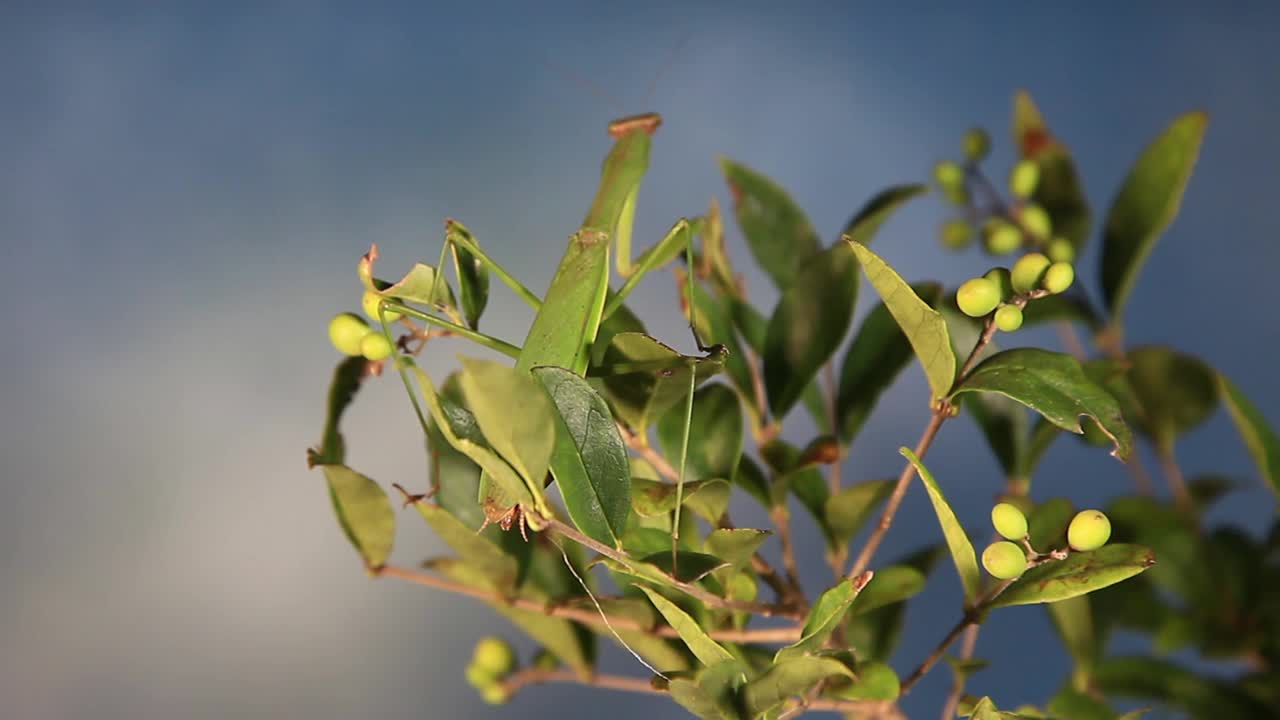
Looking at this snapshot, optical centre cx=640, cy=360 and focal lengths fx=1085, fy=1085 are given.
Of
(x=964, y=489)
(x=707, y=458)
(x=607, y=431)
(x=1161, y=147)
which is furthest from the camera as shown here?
(x=964, y=489)

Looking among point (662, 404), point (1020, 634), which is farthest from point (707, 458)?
point (1020, 634)

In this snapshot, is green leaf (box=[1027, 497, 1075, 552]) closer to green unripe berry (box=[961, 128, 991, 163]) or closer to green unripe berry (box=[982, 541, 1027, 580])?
green unripe berry (box=[982, 541, 1027, 580])

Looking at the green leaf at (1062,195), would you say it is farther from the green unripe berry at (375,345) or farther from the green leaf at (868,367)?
the green unripe berry at (375,345)

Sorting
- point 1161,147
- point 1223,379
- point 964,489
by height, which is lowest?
point 964,489

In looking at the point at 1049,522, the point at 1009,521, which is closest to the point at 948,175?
the point at 1049,522

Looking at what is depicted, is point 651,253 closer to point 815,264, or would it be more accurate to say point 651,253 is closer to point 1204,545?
point 815,264

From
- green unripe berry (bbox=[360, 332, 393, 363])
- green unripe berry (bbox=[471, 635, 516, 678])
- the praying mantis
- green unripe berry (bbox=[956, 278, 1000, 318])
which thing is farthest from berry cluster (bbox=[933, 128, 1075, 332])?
green unripe berry (bbox=[471, 635, 516, 678])

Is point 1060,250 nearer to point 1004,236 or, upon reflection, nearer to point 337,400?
point 1004,236

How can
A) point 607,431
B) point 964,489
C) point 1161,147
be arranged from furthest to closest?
point 964,489
point 1161,147
point 607,431
